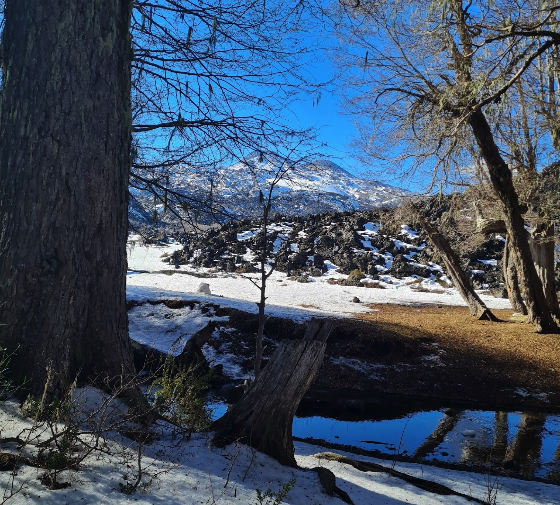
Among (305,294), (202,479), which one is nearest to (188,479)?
(202,479)

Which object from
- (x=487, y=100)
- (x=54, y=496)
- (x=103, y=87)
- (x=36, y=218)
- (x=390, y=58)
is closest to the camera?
(x=54, y=496)

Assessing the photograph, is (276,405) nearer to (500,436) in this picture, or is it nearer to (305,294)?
(500,436)

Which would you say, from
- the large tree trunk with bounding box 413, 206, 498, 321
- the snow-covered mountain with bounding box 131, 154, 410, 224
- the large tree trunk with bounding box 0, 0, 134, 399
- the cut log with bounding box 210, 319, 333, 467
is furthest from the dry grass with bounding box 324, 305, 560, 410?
the large tree trunk with bounding box 0, 0, 134, 399

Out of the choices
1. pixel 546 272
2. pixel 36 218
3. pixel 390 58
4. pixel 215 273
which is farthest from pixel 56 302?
pixel 215 273

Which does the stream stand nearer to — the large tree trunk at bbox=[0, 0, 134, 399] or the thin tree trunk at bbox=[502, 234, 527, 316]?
the large tree trunk at bbox=[0, 0, 134, 399]

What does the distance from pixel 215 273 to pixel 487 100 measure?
79.4ft

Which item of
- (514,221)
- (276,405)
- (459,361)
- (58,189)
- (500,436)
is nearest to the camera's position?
(58,189)

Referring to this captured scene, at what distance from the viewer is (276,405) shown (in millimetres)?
3328

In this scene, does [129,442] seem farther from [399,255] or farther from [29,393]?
[399,255]

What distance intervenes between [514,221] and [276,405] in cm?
894

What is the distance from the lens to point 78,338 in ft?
10.5

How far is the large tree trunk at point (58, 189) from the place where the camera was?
3021 millimetres

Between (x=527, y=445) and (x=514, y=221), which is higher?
(x=514, y=221)

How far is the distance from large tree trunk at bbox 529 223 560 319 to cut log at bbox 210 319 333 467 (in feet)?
34.8
